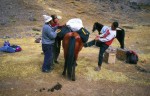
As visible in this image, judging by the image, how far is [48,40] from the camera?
8844mm

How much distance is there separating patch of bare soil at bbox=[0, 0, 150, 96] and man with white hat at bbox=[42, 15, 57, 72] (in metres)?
0.32

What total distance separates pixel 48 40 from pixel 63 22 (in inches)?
471

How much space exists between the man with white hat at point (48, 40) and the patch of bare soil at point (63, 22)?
32cm

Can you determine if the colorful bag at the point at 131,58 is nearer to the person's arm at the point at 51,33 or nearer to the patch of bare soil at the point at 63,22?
the patch of bare soil at the point at 63,22

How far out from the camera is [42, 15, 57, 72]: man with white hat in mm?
8648

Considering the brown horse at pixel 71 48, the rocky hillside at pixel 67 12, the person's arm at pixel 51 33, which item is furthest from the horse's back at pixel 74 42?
the rocky hillside at pixel 67 12

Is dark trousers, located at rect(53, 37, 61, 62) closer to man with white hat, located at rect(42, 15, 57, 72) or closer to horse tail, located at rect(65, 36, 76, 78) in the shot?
man with white hat, located at rect(42, 15, 57, 72)

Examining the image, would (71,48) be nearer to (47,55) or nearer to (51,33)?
(51,33)

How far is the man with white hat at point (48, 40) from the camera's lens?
28.4ft

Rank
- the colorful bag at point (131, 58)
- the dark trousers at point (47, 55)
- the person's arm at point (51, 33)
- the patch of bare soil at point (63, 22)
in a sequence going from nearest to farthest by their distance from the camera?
the patch of bare soil at point (63, 22) < the person's arm at point (51, 33) < the dark trousers at point (47, 55) < the colorful bag at point (131, 58)

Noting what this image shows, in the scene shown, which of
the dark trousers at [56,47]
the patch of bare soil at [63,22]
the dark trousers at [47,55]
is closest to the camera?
the patch of bare soil at [63,22]

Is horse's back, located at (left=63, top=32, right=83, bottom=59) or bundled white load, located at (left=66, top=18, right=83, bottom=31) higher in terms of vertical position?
bundled white load, located at (left=66, top=18, right=83, bottom=31)

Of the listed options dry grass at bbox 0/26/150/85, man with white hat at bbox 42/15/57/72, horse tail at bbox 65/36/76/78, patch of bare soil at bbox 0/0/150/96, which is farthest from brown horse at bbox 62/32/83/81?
dry grass at bbox 0/26/150/85

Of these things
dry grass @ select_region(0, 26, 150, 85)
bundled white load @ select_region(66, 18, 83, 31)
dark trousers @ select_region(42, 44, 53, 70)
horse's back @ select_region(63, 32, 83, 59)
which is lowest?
dry grass @ select_region(0, 26, 150, 85)
